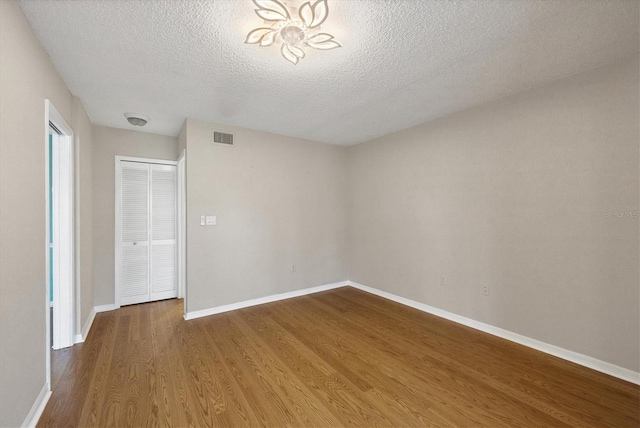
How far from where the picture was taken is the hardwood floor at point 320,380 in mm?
1832

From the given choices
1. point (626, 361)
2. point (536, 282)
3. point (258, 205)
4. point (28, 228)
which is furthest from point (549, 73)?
point (28, 228)

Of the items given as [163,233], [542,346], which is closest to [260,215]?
[163,233]

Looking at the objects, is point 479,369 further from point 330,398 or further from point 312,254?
point 312,254

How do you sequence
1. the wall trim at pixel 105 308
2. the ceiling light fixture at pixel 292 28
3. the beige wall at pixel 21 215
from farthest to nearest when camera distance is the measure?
the wall trim at pixel 105 308 → the ceiling light fixture at pixel 292 28 → the beige wall at pixel 21 215

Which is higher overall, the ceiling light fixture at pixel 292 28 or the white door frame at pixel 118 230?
the ceiling light fixture at pixel 292 28

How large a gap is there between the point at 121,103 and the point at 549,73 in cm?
434

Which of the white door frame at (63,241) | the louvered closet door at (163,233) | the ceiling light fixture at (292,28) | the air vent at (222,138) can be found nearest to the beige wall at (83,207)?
the white door frame at (63,241)

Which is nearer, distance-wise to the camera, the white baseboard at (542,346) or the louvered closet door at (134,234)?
the white baseboard at (542,346)

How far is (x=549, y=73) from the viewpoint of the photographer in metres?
2.44

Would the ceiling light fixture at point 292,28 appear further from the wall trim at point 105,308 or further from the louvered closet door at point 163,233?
the wall trim at point 105,308

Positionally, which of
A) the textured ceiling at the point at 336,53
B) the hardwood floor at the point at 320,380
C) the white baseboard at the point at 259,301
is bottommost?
the hardwood floor at the point at 320,380

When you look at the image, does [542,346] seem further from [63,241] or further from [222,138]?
[63,241]

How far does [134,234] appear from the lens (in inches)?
159

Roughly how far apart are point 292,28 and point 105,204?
12.1 ft
